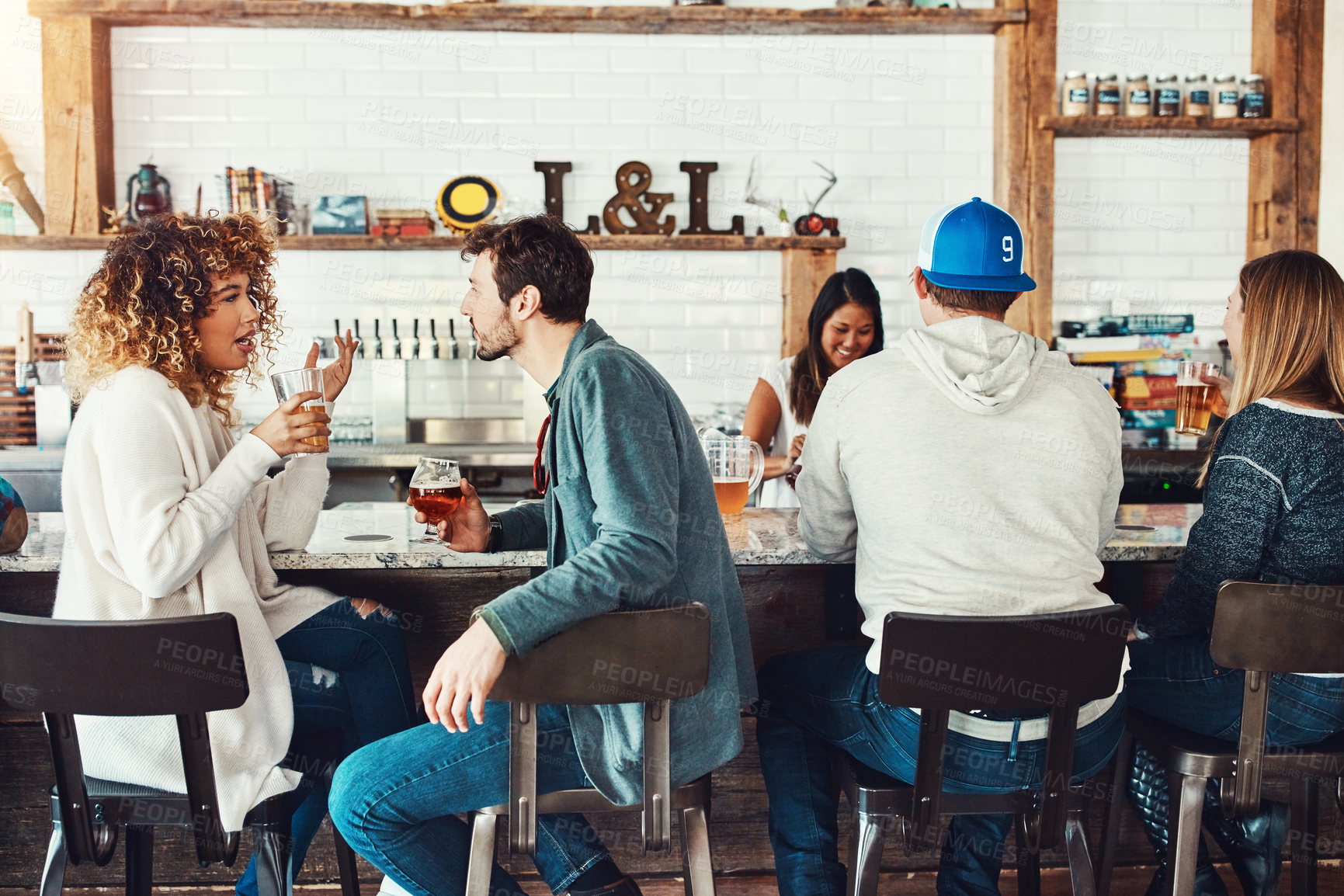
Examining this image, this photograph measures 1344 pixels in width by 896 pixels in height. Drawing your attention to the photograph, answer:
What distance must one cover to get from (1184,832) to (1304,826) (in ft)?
0.95

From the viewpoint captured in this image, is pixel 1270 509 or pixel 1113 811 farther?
pixel 1113 811

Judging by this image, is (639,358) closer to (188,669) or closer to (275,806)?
(188,669)

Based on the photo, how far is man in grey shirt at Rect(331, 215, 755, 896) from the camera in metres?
1.37

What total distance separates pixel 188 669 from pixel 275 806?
0.35m

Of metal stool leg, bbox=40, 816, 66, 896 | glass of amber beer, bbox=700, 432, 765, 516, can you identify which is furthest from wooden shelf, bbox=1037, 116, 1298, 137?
metal stool leg, bbox=40, 816, 66, 896

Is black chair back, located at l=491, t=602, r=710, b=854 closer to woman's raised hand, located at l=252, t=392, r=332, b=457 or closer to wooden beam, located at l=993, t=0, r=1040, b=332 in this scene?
woman's raised hand, located at l=252, t=392, r=332, b=457

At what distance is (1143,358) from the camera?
4.62 m

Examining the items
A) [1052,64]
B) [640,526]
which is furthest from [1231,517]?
[1052,64]

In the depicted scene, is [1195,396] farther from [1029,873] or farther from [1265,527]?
[1029,873]

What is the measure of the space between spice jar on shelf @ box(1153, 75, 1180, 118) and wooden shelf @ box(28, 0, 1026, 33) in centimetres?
71

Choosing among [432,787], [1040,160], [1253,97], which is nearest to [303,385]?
[432,787]

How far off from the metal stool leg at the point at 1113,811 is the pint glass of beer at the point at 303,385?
1.52 m

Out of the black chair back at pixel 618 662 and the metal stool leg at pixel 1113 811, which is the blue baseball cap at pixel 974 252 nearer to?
the black chair back at pixel 618 662

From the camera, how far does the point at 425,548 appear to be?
1.87m
